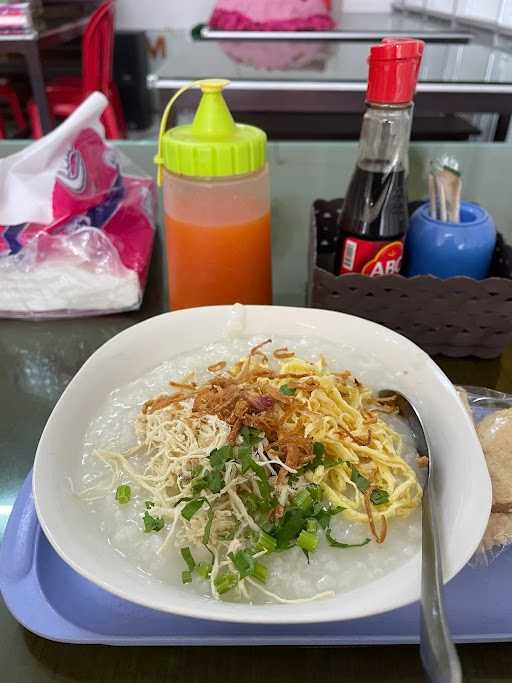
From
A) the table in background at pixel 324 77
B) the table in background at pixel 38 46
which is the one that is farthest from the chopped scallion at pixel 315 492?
the table in background at pixel 38 46

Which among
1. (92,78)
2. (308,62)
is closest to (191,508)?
(308,62)

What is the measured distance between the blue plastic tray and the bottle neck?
1.98 feet

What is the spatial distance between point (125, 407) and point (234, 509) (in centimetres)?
24

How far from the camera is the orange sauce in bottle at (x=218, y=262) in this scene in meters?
0.91

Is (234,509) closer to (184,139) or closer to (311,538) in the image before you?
(311,538)

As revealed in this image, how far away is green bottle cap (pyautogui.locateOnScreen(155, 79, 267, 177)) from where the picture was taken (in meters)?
0.81

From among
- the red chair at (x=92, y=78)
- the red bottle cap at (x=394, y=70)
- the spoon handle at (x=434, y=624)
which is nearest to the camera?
the spoon handle at (x=434, y=624)

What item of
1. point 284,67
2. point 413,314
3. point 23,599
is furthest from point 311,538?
point 284,67

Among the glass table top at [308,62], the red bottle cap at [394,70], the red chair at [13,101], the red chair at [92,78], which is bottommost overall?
the red chair at [13,101]

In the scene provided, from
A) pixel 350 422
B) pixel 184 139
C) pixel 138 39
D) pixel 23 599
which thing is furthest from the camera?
pixel 138 39

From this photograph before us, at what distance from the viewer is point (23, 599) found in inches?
22.3

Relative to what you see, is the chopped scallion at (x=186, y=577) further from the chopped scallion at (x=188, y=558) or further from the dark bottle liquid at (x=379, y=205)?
the dark bottle liquid at (x=379, y=205)

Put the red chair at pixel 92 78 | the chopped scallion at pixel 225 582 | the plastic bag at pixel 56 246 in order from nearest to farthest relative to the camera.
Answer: the chopped scallion at pixel 225 582
the plastic bag at pixel 56 246
the red chair at pixel 92 78

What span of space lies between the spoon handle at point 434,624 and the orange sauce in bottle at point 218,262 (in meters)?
0.54
